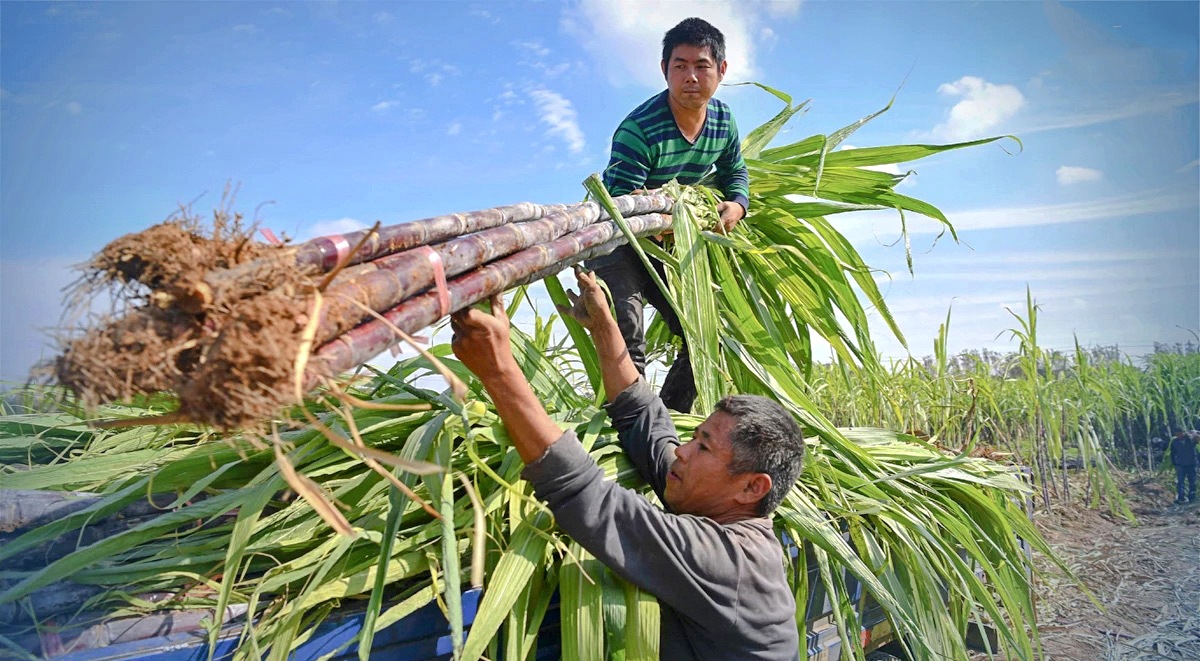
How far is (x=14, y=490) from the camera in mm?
1713

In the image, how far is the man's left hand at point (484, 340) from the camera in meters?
1.38

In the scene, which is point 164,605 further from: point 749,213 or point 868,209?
point 868,209

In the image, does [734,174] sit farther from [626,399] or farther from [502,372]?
[502,372]

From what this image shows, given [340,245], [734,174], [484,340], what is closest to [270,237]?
[340,245]

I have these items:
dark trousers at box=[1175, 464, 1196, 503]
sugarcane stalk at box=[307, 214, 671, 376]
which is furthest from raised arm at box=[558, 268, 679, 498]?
dark trousers at box=[1175, 464, 1196, 503]

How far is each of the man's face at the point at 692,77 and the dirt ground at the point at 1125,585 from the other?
2.07 meters

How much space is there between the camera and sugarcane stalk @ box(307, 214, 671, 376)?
1.00m

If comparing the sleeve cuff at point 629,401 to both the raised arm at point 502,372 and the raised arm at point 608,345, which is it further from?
the raised arm at point 502,372

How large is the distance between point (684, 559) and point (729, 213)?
1373 millimetres

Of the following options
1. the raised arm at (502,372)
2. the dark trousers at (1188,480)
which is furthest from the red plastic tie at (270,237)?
the dark trousers at (1188,480)

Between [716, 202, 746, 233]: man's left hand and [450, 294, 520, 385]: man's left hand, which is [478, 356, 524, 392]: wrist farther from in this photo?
[716, 202, 746, 233]: man's left hand

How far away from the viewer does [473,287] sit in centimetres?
129

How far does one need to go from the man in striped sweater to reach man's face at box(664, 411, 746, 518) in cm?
85

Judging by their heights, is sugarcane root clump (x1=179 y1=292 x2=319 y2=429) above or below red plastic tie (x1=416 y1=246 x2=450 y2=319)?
below
